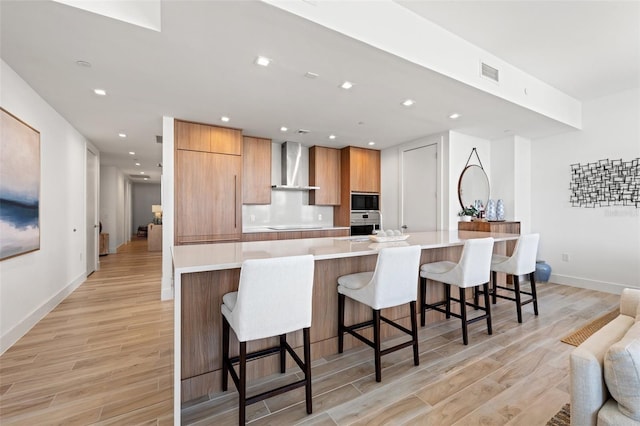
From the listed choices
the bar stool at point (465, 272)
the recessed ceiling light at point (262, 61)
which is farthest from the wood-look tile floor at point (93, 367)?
the recessed ceiling light at point (262, 61)

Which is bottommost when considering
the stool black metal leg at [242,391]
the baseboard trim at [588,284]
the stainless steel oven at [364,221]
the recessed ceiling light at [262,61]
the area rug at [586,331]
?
the area rug at [586,331]

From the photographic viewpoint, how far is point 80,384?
6.45ft

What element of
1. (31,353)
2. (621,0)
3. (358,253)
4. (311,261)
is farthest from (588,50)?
(31,353)

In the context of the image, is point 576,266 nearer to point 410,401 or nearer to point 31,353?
point 410,401

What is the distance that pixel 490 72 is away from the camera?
2957mm

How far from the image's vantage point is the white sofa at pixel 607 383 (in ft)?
3.14

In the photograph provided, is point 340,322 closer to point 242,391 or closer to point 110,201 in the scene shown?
point 242,391

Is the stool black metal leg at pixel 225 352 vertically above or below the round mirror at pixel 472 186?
below

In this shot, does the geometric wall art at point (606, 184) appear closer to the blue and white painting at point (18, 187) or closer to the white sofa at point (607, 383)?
the white sofa at point (607, 383)

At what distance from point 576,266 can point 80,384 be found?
246 inches

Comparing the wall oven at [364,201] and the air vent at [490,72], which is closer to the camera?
the air vent at [490,72]

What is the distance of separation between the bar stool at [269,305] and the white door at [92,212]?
16.3 ft

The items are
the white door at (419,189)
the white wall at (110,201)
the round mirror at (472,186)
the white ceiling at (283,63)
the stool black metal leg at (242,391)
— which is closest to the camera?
the stool black metal leg at (242,391)

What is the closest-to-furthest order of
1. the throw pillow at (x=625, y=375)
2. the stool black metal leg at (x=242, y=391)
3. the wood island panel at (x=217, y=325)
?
1. the throw pillow at (x=625, y=375)
2. the stool black metal leg at (x=242, y=391)
3. the wood island panel at (x=217, y=325)
